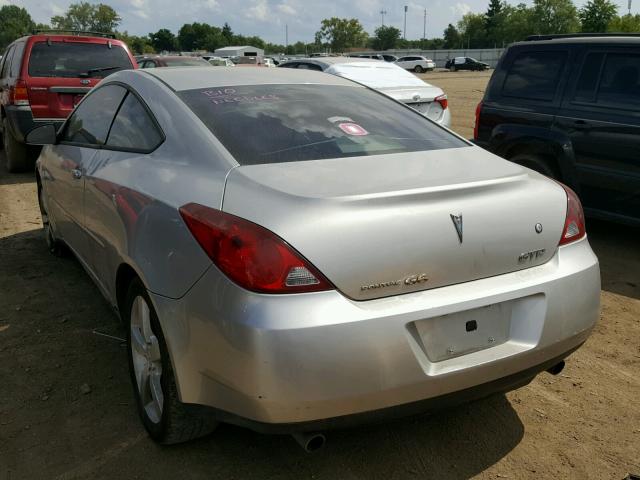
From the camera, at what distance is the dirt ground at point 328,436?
8.72 feet

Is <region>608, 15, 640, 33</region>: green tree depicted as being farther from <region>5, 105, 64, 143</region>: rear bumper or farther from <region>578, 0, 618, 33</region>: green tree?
<region>5, 105, 64, 143</region>: rear bumper

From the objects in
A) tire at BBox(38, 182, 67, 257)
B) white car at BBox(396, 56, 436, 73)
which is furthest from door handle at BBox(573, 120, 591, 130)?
white car at BBox(396, 56, 436, 73)

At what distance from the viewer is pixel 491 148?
6.66m

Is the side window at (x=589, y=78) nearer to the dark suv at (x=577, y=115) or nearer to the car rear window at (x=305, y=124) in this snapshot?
the dark suv at (x=577, y=115)

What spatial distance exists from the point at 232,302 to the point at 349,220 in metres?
0.49

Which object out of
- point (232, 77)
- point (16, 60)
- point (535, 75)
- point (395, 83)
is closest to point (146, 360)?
point (232, 77)

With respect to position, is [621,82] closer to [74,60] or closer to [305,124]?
[305,124]

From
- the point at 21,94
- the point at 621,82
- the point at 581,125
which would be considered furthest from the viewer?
the point at 21,94

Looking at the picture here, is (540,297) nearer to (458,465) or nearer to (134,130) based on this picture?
(458,465)

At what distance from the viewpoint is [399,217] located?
227 centimetres

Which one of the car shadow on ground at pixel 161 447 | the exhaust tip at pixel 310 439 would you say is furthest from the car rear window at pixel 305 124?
the car shadow on ground at pixel 161 447

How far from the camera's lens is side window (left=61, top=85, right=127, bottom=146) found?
3.68 metres

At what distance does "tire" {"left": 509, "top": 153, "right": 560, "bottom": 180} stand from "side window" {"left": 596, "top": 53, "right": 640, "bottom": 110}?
73 centimetres

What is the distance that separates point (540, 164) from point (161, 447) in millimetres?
4660
